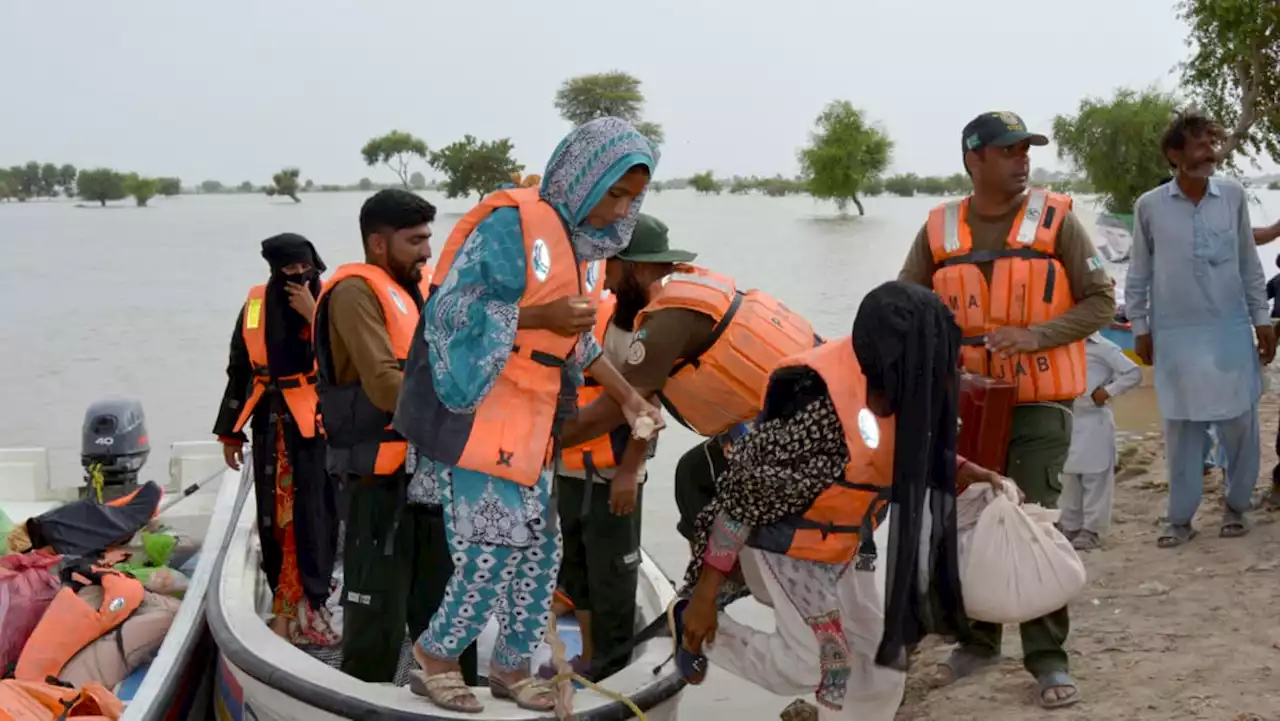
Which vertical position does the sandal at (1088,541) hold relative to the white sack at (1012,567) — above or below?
below

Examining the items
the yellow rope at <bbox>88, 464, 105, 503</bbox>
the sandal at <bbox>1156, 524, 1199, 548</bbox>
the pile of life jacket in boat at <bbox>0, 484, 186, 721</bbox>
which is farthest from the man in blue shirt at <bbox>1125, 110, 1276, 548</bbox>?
the yellow rope at <bbox>88, 464, 105, 503</bbox>

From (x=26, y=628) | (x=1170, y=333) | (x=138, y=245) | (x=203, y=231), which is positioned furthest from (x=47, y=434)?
(x=203, y=231)

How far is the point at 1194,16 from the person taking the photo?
17469 millimetres

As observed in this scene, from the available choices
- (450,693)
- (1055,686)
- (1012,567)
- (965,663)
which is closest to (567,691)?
(450,693)

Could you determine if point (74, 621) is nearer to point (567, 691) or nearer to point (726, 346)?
point (567, 691)

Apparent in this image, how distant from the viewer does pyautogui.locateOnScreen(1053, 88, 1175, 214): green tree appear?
28.0 m

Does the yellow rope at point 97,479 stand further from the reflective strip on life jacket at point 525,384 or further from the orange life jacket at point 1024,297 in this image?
the orange life jacket at point 1024,297

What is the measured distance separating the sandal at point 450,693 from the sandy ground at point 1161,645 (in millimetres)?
1653

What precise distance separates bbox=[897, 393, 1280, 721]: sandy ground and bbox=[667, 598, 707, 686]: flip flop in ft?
3.60

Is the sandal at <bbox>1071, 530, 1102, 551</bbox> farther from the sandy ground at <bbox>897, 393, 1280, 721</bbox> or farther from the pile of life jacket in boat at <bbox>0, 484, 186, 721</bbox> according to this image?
the pile of life jacket in boat at <bbox>0, 484, 186, 721</bbox>

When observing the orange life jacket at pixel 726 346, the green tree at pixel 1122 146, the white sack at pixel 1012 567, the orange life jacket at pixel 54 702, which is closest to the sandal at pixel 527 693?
the orange life jacket at pixel 726 346

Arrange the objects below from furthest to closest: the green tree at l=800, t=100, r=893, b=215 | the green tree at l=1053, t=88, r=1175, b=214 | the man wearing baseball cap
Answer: the green tree at l=800, t=100, r=893, b=215 → the green tree at l=1053, t=88, r=1175, b=214 → the man wearing baseball cap

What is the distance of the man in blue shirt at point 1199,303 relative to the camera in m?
4.68

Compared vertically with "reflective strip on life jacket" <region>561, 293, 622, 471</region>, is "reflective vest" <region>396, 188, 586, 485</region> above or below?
above
